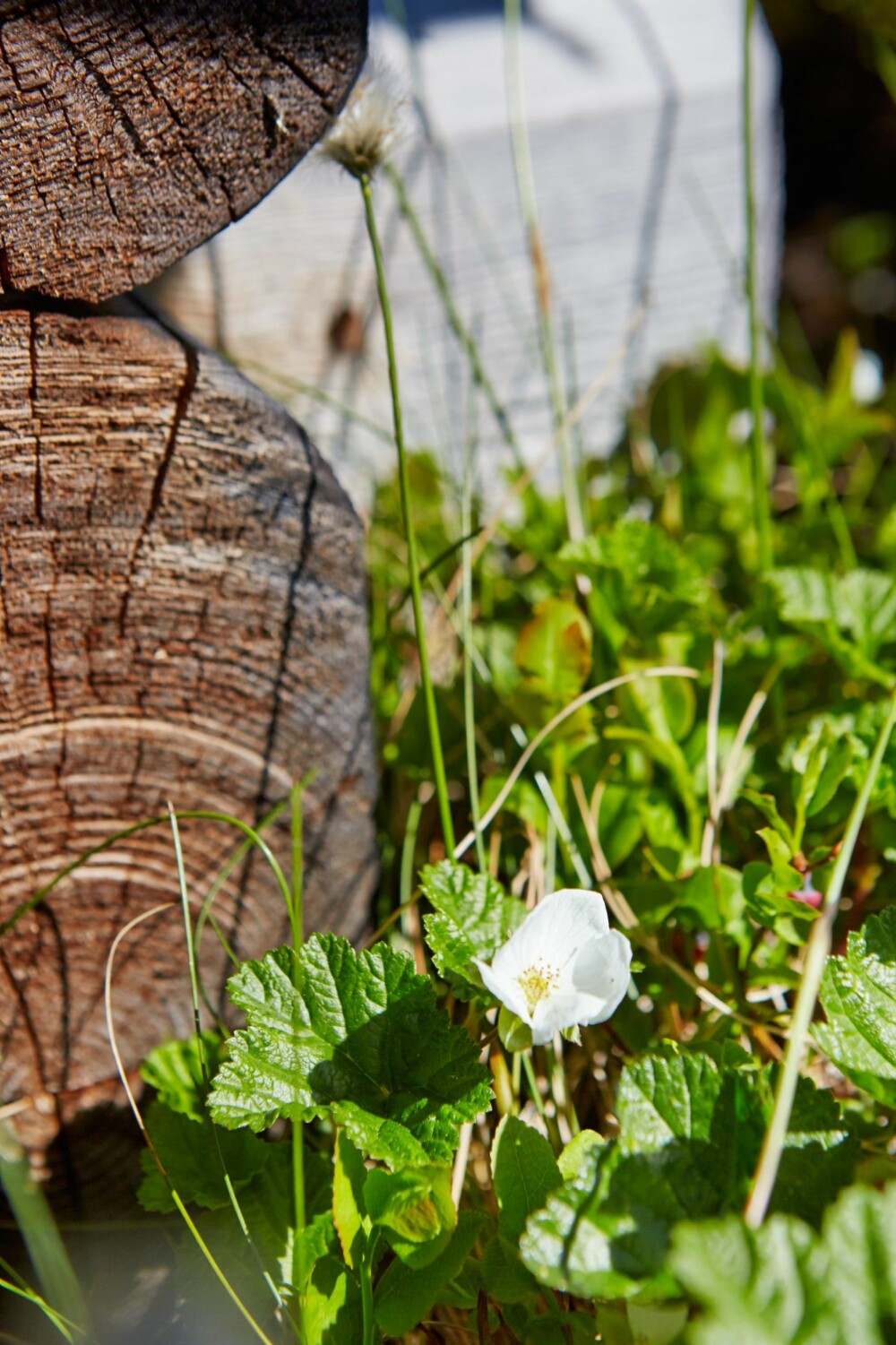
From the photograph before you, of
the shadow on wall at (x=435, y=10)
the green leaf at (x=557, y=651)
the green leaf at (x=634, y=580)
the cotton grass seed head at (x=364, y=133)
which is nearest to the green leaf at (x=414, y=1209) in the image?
the green leaf at (x=557, y=651)

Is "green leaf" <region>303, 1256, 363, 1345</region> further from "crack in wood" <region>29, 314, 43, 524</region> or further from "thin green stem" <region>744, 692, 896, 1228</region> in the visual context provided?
"crack in wood" <region>29, 314, 43, 524</region>

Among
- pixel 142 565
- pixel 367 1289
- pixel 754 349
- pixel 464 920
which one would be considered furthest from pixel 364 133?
pixel 367 1289

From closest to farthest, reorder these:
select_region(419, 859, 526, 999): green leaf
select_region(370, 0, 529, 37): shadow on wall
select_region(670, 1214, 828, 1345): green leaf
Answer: select_region(670, 1214, 828, 1345): green leaf → select_region(419, 859, 526, 999): green leaf → select_region(370, 0, 529, 37): shadow on wall

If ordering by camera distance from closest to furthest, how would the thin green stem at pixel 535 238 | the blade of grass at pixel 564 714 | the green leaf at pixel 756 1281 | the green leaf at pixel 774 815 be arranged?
the green leaf at pixel 756 1281
the green leaf at pixel 774 815
the blade of grass at pixel 564 714
the thin green stem at pixel 535 238

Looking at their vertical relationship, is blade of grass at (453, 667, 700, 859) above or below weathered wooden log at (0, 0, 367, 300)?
below

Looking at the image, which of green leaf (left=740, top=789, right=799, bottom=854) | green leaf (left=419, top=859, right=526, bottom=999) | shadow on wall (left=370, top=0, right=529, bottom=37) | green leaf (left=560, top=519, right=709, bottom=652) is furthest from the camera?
shadow on wall (left=370, top=0, right=529, bottom=37)

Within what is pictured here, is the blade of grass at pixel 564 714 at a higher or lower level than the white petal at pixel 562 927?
higher

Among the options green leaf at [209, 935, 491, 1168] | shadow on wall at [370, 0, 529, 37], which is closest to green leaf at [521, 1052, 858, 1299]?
green leaf at [209, 935, 491, 1168]

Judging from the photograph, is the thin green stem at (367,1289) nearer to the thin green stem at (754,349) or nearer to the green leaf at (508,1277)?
the green leaf at (508,1277)
